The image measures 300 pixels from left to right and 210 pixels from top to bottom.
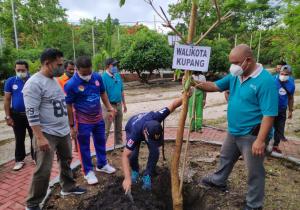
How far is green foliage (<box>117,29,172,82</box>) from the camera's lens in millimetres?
16922

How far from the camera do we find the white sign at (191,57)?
9.44 feet

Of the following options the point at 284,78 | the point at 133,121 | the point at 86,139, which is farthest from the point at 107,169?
the point at 284,78

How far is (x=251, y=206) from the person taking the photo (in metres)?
3.32

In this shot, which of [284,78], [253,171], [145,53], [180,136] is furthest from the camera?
[145,53]

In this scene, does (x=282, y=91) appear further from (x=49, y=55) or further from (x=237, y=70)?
(x=49, y=55)

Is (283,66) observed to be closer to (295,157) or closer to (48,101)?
(295,157)

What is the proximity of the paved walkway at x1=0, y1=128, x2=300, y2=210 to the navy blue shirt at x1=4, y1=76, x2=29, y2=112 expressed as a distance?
3.47 ft

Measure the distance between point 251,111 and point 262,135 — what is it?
304 millimetres

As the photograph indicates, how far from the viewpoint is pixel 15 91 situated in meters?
4.83

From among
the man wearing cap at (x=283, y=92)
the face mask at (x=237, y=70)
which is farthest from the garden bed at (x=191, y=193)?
the face mask at (x=237, y=70)

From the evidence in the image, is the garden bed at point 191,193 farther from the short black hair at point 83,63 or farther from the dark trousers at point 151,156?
the short black hair at point 83,63

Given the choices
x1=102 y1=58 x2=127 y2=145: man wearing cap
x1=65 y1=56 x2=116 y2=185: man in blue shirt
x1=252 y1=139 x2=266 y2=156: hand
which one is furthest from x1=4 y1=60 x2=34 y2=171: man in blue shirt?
x1=252 y1=139 x2=266 y2=156: hand

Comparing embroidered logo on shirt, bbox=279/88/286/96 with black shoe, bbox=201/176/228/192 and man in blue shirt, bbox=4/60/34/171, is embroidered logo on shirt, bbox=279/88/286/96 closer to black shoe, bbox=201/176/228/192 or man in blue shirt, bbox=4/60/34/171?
black shoe, bbox=201/176/228/192

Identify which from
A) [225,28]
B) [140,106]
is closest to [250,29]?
[225,28]
